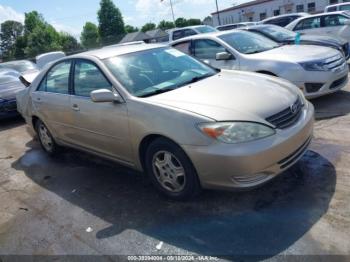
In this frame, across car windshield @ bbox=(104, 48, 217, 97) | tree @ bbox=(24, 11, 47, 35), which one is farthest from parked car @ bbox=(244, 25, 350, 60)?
tree @ bbox=(24, 11, 47, 35)

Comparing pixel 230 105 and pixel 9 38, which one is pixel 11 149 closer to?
pixel 230 105

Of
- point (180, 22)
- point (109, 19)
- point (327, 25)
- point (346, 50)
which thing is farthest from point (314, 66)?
point (109, 19)

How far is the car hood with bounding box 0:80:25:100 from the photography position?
897 centimetres

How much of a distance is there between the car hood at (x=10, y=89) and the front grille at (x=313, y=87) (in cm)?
667

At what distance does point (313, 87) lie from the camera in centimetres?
628

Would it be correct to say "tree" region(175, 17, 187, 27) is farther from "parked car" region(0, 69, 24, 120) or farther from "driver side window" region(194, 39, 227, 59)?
"driver side window" region(194, 39, 227, 59)

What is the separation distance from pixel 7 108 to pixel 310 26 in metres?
9.23

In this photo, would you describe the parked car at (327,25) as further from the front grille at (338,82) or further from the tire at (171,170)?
the tire at (171,170)

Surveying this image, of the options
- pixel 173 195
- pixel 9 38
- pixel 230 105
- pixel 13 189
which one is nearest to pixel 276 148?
pixel 230 105

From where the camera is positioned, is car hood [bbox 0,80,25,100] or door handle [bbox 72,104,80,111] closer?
door handle [bbox 72,104,80,111]

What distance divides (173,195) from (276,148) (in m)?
1.15

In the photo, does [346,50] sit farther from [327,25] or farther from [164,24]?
[164,24]

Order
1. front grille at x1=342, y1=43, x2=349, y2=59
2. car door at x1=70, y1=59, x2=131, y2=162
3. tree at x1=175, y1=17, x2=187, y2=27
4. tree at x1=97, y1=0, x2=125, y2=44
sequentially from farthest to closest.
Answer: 1. tree at x1=97, y1=0, x2=125, y2=44
2. tree at x1=175, y1=17, x2=187, y2=27
3. front grille at x1=342, y1=43, x2=349, y2=59
4. car door at x1=70, y1=59, x2=131, y2=162

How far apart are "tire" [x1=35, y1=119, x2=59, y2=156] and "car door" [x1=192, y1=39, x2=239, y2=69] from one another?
3.24 m
